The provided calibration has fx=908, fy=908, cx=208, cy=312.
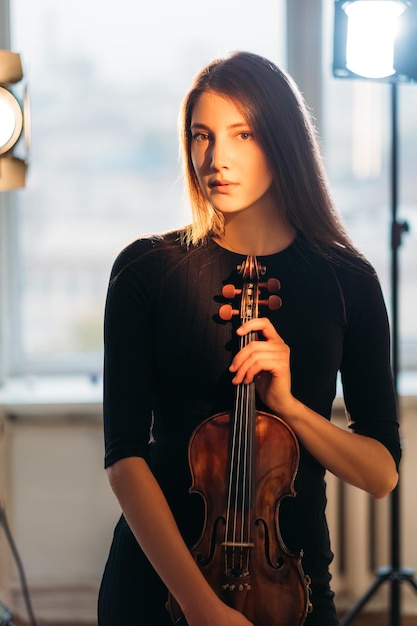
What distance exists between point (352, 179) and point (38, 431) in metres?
1.33

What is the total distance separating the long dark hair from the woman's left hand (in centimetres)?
18

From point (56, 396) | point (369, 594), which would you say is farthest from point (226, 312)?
point (56, 396)

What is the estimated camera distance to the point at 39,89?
9.91 ft

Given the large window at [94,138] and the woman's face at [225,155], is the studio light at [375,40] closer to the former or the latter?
the large window at [94,138]

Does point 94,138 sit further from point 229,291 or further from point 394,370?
point 229,291

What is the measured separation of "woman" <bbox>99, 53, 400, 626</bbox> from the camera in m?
1.12

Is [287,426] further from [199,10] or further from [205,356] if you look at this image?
[199,10]

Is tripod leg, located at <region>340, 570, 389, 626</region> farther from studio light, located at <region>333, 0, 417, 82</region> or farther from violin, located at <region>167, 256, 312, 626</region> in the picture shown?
violin, located at <region>167, 256, 312, 626</region>

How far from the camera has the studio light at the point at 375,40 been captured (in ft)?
7.37

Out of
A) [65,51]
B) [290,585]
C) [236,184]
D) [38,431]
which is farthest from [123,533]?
[65,51]

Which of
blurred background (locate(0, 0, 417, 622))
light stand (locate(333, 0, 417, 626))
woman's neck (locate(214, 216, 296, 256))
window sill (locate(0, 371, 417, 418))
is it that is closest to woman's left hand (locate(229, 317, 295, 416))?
woman's neck (locate(214, 216, 296, 256))

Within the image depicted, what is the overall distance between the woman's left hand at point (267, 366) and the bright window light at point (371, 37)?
1.35m

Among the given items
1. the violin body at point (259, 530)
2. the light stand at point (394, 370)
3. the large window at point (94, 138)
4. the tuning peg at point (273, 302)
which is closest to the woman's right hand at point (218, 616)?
the violin body at point (259, 530)

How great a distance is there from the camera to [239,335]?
1.13m
